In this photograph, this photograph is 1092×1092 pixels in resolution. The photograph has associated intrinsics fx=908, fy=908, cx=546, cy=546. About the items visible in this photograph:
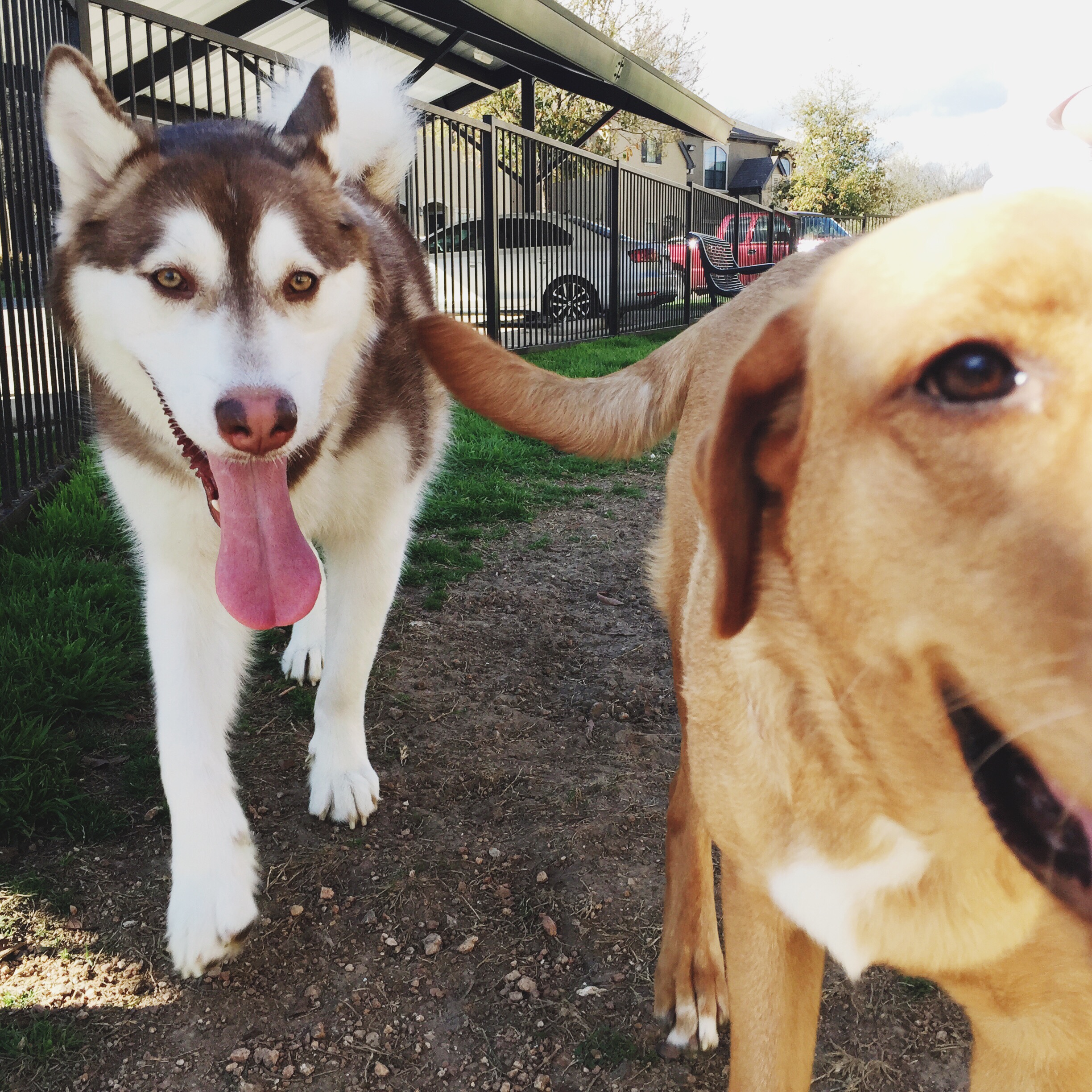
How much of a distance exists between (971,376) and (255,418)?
4.63 feet

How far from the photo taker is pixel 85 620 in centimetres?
317

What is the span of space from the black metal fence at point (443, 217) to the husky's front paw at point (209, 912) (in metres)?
1.81

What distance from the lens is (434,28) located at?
1142 centimetres

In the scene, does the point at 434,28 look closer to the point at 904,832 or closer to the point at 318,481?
the point at 318,481

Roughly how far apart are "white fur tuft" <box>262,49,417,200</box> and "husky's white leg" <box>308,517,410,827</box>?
1264 mm

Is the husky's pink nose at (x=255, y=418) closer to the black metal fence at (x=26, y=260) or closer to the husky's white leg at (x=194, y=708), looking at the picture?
the husky's white leg at (x=194, y=708)

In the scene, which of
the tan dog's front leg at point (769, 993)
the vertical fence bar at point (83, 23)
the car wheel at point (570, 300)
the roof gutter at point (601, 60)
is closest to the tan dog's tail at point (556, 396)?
the tan dog's front leg at point (769, 993)

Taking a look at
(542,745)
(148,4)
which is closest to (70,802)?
(542,745)

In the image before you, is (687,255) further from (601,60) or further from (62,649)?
(62,649)

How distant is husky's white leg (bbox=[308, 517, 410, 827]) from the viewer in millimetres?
2512

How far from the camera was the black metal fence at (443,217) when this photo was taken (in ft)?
12.6

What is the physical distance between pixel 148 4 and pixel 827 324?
1034 cm

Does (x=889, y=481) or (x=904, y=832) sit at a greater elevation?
(x=889, y=481)

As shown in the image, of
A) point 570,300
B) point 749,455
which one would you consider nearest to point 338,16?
point 570,300
